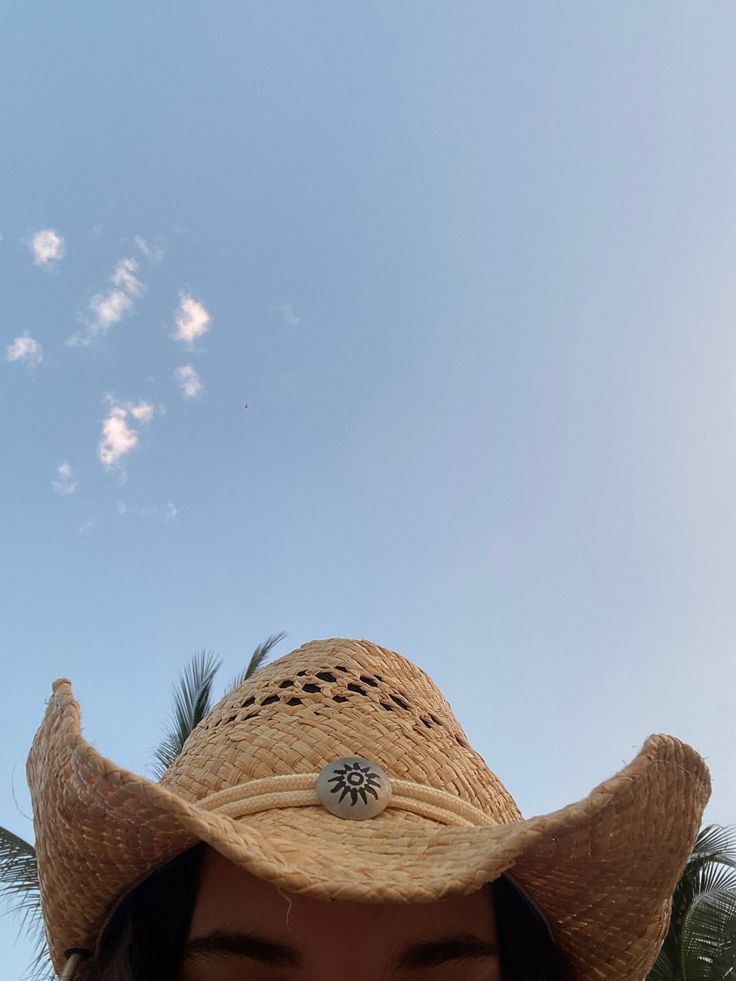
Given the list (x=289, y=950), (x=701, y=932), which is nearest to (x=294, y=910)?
(x=289, y=950)

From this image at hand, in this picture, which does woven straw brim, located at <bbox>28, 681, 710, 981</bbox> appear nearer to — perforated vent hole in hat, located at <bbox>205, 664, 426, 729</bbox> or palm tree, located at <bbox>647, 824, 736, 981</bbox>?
perforated vent hole in hat, located at <bbox>205, 664, 426, 729</bbox>

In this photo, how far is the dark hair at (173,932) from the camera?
0.98 m

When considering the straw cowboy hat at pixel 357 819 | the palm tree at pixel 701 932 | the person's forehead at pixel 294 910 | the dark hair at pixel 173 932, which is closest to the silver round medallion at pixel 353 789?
the straw cowboy hat at pixel 357 819

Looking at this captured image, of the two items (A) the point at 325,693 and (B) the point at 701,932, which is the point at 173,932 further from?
(B) the point at 701,932

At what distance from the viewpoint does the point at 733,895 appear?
5.89m

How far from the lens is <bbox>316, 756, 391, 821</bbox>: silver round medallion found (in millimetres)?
962

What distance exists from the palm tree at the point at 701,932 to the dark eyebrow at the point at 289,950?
5.40 m

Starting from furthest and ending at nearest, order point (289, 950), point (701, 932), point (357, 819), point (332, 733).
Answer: point (701, 932), point (332, 733), point (357, 819), point (289, 950)

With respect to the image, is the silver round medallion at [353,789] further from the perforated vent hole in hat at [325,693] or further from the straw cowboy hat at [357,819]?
the perforated vent hole in hat at [325,693]

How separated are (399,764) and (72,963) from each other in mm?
572

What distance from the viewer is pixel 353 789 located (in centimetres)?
98

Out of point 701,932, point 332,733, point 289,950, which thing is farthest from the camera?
point 701,932

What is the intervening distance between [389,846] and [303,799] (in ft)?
0.54

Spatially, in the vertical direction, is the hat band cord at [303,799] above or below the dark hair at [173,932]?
above
